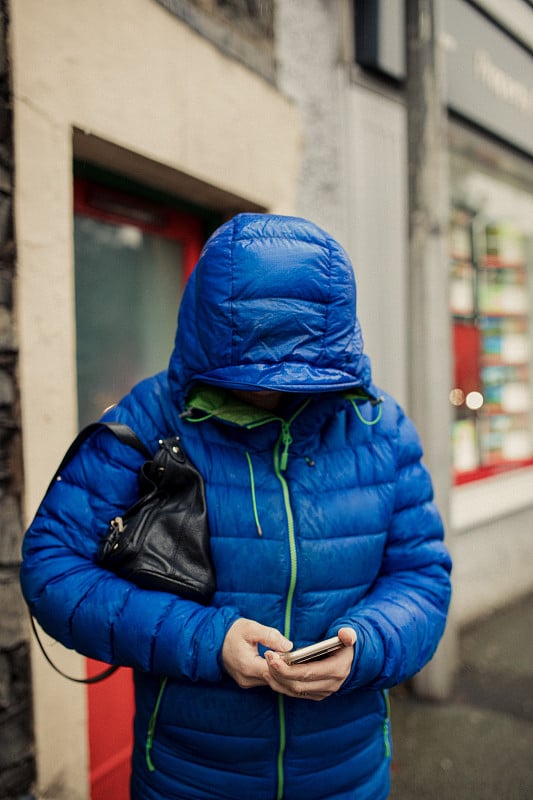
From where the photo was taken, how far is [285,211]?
353 cm

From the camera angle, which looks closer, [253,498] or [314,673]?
[314,673]

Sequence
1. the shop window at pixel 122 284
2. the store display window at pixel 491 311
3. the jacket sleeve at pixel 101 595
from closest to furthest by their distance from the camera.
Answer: the jacket sleeve at pixel 101 595 → the shop window at pixel 122 284 → the store display window at pixel 491 311

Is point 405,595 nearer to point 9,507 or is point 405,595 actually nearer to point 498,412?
point 9,507

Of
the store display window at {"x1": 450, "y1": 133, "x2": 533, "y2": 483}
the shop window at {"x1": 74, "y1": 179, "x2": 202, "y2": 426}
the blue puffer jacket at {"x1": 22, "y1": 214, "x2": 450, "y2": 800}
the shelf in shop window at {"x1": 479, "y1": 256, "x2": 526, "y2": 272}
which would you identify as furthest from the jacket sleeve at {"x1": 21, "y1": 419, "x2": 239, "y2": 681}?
the shelf in shop window at {"x1": 479, "y1": 256, "x2": 526, "y2": 272}

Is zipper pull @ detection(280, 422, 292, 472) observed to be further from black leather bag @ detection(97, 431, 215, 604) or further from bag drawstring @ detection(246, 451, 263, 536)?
Answer: black leather bag @ detection(97, 431, 215, 604)

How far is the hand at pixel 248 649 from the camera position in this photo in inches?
52.9

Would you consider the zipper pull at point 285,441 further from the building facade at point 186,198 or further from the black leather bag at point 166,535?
the building facade at point 186,198

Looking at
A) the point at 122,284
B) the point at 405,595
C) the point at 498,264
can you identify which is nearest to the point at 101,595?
the point at 405,595

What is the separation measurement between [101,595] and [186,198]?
2.31 meters

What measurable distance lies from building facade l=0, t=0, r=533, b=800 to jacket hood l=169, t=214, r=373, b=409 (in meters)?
1.03

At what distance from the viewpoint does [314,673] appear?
52.2 inches

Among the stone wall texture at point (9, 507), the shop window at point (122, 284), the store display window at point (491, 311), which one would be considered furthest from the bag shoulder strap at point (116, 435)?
the store display window at point (491, 311)

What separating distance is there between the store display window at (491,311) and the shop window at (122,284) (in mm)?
2789

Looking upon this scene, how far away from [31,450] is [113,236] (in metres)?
1.15
